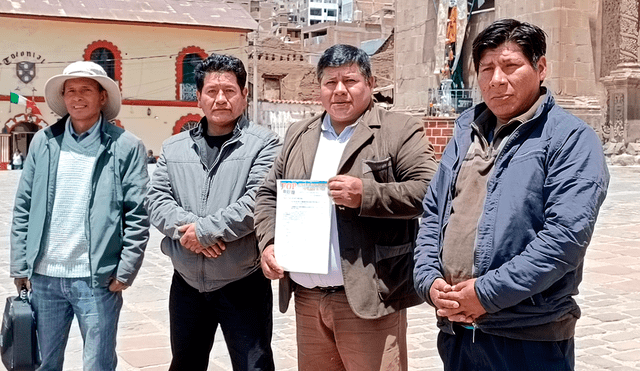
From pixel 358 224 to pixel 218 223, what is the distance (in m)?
0.76

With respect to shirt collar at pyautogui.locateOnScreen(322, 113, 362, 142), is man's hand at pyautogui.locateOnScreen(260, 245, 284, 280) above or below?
below

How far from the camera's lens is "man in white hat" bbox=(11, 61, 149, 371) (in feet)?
12.5

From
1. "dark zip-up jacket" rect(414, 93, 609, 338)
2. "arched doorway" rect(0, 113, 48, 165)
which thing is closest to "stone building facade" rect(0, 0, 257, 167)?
"arched doorway" rect(0, 113, 48, 165)

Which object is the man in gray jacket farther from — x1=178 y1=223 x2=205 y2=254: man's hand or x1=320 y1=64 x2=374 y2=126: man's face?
x1=320 y1=64 x2=374 y2=126: man's face

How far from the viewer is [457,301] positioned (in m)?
2.72

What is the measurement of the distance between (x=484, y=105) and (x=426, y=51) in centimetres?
2035

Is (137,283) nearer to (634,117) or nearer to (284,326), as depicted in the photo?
(284,326)

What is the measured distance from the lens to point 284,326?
625 cm

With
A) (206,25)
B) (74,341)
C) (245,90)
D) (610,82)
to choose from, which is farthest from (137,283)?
(206,25)

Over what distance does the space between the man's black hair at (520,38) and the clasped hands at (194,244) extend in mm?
1652

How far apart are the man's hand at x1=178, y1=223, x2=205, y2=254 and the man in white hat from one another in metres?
0.33

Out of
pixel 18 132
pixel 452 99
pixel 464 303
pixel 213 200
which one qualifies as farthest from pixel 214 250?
pixel 18 132

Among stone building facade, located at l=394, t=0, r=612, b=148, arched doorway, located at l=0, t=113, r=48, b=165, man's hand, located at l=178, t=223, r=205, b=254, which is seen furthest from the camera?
arched doorway, located at l=0, t=113, r=48, b=165

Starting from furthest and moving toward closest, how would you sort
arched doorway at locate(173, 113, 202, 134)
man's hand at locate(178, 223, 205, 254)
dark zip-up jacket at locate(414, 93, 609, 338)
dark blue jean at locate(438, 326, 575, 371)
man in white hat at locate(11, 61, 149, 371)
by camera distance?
arched doorway at locate(173, 113, 202, 134)
man in white hat at locate(11, 61, 149, 371)
man's hand at locate(178, 223, 205, 254)
dark blue jean at locate(438, 326, 575, 371)
dark zip-up jacket at locate(414, 93, 609, 338)
